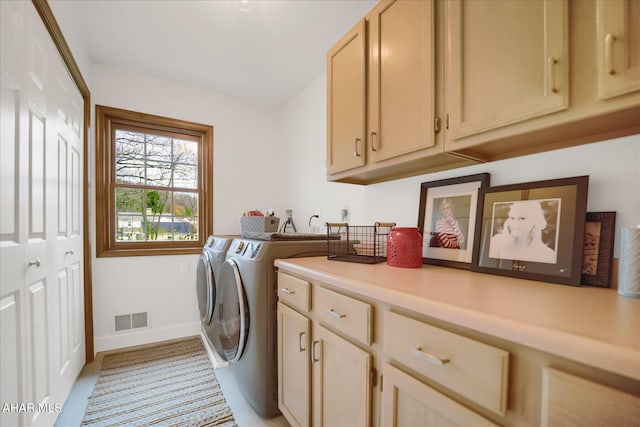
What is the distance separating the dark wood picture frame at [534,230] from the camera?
883 mm

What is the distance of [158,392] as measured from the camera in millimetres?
1820

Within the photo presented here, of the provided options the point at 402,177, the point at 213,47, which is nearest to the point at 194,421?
the point at 402,177

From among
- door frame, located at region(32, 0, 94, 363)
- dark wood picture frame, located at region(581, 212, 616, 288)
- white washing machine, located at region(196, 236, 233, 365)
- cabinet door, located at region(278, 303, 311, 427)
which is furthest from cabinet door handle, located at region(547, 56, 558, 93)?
door frame, located at region(32, 0, 94, 363)

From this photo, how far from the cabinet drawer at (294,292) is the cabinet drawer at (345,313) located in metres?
0.06

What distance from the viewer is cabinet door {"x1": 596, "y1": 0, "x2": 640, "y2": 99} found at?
64 cm

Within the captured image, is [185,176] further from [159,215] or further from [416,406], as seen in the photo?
[416,406]

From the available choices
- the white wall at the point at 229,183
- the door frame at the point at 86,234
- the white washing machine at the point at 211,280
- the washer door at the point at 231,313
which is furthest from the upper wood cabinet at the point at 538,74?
the door frame at the point at 86,234

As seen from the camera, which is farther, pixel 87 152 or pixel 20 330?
pixel 87 152

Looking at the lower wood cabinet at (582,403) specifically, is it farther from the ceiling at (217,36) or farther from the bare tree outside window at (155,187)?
the bare tree outside window at (155,187)

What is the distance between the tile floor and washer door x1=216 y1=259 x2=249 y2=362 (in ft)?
0.82

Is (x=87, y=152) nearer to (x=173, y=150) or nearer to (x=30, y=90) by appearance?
(x=173, y=150)

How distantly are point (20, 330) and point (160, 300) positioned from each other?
5.08 feet

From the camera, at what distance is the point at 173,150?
2.77 m

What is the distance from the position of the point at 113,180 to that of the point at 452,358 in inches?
116
